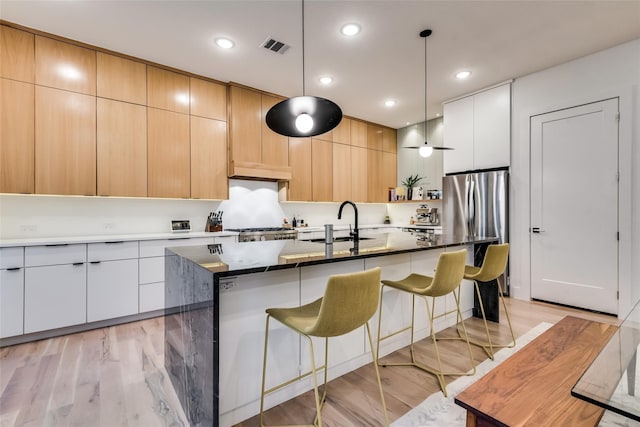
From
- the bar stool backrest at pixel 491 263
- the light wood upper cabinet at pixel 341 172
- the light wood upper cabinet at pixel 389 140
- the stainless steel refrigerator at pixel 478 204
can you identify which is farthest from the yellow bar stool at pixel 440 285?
the light wood upper cabinet at pixel 389 140

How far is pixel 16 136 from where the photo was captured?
2.84 meters

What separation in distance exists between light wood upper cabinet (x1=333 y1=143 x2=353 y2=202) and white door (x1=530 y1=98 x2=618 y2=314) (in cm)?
289

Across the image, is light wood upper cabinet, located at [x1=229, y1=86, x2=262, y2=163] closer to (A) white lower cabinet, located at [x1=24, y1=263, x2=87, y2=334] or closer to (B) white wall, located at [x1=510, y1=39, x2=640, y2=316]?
(A) white lower cabinet, located at [x1=24, y1=263, x2=87, y2=334]

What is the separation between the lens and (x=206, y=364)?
142cm

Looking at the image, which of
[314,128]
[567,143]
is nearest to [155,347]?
[314,128]

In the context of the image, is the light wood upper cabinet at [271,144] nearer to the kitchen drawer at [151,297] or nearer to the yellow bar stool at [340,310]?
the kitchen drawer at [151,297]

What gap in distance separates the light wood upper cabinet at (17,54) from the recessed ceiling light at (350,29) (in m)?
3.09

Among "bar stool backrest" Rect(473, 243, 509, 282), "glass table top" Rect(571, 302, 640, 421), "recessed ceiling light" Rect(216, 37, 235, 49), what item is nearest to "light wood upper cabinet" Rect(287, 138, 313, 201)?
"recessed ceiling light" Rect(216, 37, 235, 49)

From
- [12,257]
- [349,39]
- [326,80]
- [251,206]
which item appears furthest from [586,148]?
[12,257]

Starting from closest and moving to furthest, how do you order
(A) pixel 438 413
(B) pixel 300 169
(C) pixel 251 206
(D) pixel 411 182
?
(A) pixel 438 413 → (C) pixel 251 206 → (B) pixel 300 169 → (D) pixel 411 182

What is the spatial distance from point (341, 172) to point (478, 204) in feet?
7.84

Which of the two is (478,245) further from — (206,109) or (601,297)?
(206,109)

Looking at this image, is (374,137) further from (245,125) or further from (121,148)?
(121,148)

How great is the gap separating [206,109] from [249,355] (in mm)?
3432
